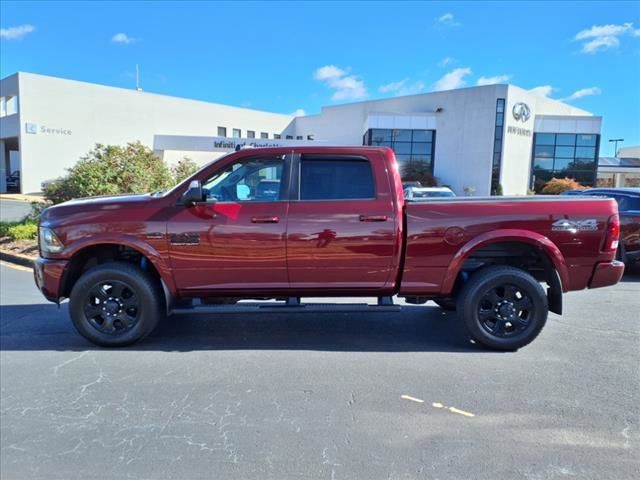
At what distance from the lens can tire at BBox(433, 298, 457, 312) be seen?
5.21 m

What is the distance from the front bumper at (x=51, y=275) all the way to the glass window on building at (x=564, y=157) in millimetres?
39123

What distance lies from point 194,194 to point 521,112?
1469 inches

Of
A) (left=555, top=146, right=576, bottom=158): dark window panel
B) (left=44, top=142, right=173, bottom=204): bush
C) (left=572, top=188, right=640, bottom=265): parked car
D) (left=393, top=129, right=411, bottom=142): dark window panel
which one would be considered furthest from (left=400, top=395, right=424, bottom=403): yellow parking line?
(left=555, top=146, right=576, bottom=158): dark window panel

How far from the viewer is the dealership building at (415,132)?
31.6 meters

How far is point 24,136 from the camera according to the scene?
2995cm

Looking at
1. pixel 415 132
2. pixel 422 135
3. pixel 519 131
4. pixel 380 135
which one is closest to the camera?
pixel 519 131

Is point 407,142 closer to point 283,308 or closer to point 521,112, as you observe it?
point 521,112

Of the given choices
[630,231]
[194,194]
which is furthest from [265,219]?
[630,231]

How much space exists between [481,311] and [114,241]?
146 inches

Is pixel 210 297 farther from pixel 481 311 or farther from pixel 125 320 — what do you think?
pixel 481 311

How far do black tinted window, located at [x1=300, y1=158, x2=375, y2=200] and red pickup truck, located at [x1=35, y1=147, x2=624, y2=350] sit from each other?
0.01 metres

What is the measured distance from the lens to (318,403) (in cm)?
355

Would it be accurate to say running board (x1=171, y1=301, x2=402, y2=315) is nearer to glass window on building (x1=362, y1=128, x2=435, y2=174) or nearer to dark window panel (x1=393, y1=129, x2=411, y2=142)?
glass window on building (x1=362, y1=128, x2=435, y2=174)

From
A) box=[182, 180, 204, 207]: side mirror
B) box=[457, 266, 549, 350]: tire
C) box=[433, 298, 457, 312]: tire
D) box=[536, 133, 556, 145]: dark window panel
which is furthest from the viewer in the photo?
box=[536, 133, 556, 145]: dark window panel
